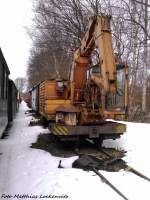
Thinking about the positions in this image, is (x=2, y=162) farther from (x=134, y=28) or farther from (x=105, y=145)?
(x=134, y=28)

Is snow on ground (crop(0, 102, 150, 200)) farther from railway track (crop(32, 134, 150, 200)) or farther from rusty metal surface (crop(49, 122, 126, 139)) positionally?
rusty metal surface (crop(49, 122, 126, 139))

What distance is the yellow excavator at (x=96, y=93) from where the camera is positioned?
1091cm

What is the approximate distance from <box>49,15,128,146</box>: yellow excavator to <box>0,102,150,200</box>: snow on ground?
1.06m

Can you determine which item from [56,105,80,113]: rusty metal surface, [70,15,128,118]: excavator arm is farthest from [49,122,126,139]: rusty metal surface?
[56,105,80,113]: rusty metal surface

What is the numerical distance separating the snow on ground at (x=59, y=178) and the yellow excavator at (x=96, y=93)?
106 cm

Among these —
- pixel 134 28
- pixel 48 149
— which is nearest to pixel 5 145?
pixel 48 149

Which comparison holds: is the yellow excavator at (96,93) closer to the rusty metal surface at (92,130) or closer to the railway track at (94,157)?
the rusty metal surface at (92,130)

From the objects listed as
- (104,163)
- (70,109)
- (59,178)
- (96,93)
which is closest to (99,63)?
(96,93)

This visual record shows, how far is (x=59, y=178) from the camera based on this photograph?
8.07 metres

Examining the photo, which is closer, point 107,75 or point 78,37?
point 107,75

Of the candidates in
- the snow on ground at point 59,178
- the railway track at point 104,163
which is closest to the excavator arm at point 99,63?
the railway track at point 104,163

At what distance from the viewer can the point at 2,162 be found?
9992 millimetres

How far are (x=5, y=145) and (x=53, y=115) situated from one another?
2.20 metres

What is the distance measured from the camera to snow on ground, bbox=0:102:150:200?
7.07 metres
